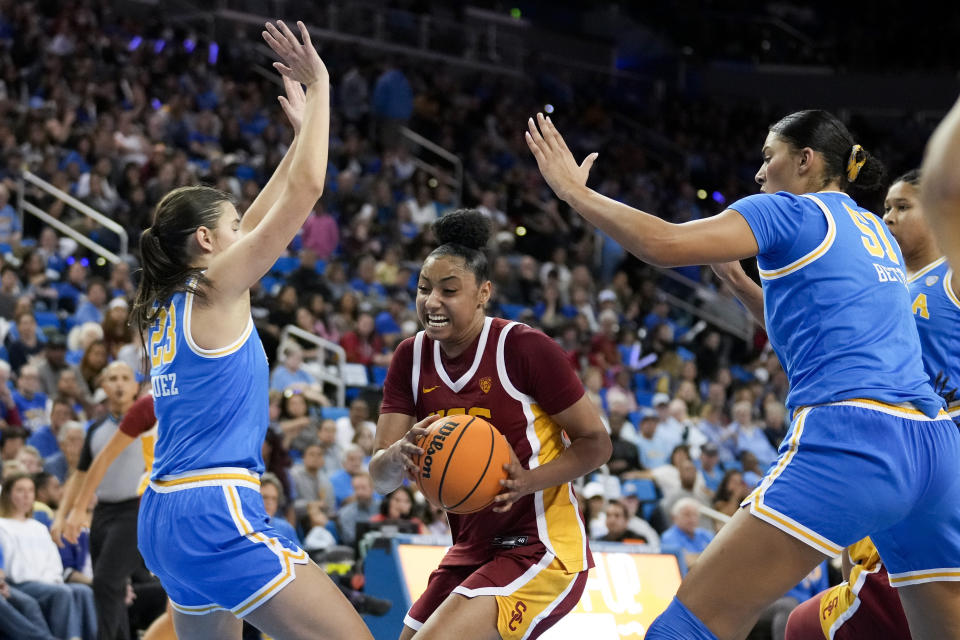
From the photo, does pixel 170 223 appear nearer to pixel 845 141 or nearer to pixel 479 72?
pixel 845 141

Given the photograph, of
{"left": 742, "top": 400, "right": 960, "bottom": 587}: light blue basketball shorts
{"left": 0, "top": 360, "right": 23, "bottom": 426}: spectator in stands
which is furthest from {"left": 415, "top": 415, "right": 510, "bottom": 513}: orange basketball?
{"left": 0, "top": 360, "right": 23, "bottom": 426}: spectator in stands

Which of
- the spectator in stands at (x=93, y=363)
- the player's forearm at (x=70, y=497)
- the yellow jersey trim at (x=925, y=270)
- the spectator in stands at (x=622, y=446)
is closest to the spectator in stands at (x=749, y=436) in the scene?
the spectator in stands at (x=622, y=446)

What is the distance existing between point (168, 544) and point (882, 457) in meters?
2.16

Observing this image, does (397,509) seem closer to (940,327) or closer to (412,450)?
(412,450)

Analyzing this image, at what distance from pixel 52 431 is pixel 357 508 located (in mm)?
2379

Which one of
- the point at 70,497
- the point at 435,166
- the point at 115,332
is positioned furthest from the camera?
the point at 435,166

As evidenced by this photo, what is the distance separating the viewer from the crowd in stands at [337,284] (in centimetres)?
904

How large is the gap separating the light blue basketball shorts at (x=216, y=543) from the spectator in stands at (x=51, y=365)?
6.21m

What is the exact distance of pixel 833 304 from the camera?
345 centimetres

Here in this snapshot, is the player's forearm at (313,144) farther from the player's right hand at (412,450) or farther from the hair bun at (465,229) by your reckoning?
the player's right hand at (412,450)

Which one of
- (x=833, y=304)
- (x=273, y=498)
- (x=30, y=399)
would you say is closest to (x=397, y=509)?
(x=273, y=498)

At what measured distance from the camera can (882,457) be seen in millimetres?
3318

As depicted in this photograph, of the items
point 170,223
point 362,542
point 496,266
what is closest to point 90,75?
point 496,266

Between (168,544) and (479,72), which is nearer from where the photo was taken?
(168,544)
